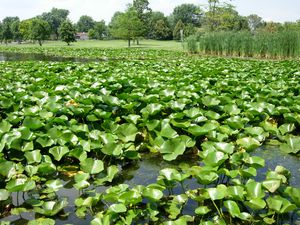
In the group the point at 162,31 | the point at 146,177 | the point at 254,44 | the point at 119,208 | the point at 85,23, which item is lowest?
the point at 146,177

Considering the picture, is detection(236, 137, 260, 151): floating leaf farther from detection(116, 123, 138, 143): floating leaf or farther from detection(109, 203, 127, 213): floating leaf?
detection(109, 203, 127, 213): floating leaf

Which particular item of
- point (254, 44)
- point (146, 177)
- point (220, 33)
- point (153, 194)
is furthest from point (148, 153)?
point (220, 33)

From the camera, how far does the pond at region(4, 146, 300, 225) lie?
2609 millimetres

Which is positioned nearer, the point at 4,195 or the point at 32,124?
the point at 4,195

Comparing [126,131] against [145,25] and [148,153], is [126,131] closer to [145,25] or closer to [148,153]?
[148,153]

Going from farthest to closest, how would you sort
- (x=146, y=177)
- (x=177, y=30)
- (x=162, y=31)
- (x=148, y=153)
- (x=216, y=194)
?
1. (x=162, y=31)
2. (x=177, y=30)
3. (x=148, y=153)
4. (x=146, y=177)
5. (x=216, y=194)

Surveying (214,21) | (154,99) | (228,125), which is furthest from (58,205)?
(214,21)

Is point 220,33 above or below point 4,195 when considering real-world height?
above

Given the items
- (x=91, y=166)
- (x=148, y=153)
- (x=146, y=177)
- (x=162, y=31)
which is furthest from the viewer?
(x=162, y=31)

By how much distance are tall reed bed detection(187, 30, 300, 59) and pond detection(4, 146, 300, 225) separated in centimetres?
1197

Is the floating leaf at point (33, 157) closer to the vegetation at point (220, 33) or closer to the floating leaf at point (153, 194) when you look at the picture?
the floating leaf at point (153, 194)

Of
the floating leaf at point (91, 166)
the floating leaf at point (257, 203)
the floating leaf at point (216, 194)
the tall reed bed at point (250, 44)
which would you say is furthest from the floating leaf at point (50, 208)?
the tall reed bed at point (250, 44)

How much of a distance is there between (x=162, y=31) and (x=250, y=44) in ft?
144

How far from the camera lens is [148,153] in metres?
4.06
